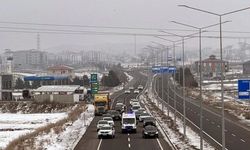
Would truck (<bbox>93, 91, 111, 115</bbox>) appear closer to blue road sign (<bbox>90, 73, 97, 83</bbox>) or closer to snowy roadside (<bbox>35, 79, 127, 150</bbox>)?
blue road sign (<bbox>90, 73, 97, 83</bbox>)

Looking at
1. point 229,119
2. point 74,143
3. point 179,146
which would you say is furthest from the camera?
point 229,119

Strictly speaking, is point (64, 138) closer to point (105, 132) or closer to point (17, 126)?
point (105, 132)

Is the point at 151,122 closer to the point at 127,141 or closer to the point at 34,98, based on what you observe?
the point at 127,141

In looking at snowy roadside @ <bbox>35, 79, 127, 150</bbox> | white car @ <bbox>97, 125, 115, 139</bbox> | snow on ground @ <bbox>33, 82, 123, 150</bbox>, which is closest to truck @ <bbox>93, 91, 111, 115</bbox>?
snowy roadside @ <bbox>35, 79, 127, 150</bbox>

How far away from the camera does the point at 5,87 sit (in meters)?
138

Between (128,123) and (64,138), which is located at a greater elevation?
(128,123)

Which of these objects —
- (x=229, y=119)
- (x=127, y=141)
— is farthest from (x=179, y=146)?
(x=229, y=119)

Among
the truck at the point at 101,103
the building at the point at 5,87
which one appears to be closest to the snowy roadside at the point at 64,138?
the truck at the point at 101,103

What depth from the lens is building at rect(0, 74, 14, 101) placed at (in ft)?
421

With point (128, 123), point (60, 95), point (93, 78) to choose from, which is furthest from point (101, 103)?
point (60, 95)

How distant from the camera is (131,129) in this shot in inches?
2105

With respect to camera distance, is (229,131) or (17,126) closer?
(229,131)

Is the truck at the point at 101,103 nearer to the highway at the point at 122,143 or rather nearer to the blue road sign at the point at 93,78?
the blue road sign at the point at 93,78

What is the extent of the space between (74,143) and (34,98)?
7467 cm
